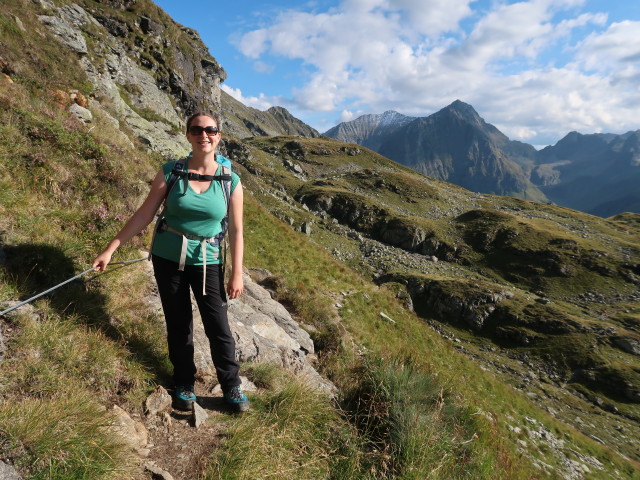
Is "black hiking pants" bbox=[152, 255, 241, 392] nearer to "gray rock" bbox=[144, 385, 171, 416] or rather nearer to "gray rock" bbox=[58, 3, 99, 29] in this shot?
"gray rock" bbox=[144, 385, 171, 416]

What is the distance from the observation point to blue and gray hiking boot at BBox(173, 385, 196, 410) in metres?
4.16

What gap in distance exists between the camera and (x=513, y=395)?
22.3 metres

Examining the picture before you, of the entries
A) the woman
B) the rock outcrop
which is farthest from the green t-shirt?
the rock outcrop

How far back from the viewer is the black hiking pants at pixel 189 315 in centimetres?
405

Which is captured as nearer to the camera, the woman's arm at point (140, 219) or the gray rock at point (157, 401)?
the woman's arm at point (140, 219)

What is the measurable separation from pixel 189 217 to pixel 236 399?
2.50 metres

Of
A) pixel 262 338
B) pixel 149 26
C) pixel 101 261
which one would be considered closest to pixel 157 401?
pixel 101 261

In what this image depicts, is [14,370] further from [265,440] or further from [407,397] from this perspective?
[407,397]

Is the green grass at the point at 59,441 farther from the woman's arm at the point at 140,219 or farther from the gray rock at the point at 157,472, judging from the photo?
the woman's arm at the point at 140,219

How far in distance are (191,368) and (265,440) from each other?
1.44m

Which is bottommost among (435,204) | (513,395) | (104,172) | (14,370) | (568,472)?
(568,472)

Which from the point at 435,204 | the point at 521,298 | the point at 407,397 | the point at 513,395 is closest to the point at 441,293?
the point at 521,298

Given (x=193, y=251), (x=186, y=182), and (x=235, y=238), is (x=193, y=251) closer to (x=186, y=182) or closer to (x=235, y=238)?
(x=235, y=238)

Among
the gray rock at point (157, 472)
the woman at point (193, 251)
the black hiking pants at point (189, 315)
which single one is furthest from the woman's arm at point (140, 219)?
the gray rock at point (157, 472)
